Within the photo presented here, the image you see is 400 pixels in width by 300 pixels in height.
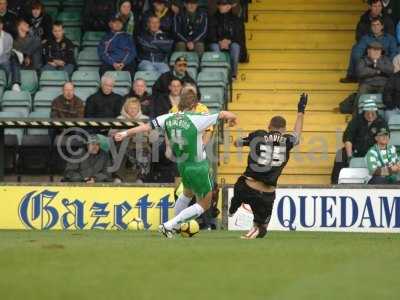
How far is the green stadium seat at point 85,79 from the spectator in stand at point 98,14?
1.71 m

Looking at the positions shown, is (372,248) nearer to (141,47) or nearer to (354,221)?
(354,221)

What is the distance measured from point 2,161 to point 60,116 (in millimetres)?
1246

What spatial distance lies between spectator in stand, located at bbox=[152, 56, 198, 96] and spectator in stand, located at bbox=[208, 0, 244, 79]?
73.9 inches

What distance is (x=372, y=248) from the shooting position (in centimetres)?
1498

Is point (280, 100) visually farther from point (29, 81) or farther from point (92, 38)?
point (29, 81)

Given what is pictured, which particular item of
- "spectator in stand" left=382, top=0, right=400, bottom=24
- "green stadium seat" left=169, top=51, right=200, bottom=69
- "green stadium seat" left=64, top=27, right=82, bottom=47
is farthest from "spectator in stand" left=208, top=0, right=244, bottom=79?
"spectator in stand" left=382, top=0, right=400, bottom=24

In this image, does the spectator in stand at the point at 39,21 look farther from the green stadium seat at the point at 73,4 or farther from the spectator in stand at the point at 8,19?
the green stadium seat at the point at 73,4

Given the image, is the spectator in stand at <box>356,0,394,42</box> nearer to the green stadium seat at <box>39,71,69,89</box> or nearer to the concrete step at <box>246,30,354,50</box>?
the concrete step at <box>246,30,354,50</box>

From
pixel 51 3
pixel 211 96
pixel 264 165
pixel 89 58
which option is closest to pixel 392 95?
pixel 211 96

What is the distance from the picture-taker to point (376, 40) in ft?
79.4

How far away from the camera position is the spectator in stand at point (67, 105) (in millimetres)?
22453

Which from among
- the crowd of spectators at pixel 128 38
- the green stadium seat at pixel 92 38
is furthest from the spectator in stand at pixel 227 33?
the green stadium seat at pixel 92 38

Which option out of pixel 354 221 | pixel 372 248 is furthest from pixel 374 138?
pixel 372 248

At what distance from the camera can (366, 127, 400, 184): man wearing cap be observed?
21359 mm
